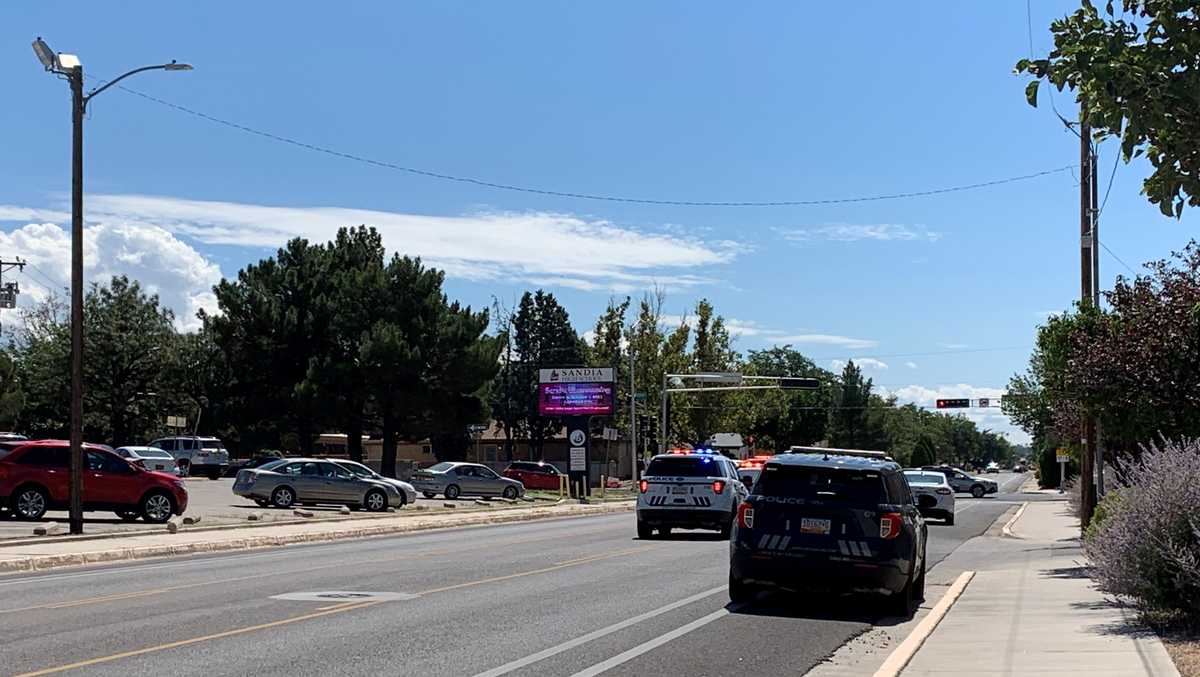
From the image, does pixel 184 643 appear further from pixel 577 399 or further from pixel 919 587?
pixel 577 399

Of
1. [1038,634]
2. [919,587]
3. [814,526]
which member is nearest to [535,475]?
[919,587]

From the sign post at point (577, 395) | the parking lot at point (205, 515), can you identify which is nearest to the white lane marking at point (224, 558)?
the parking lot at point (205, 515)

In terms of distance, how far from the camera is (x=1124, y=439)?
23609 mm

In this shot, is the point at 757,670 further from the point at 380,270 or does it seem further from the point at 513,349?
the point at 513,349

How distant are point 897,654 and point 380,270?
65205 mm

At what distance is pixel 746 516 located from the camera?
15.0 meters

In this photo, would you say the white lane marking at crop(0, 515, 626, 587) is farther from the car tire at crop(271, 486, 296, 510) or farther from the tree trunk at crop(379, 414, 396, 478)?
the tree trunk at crop(379, 414, 396, 478)

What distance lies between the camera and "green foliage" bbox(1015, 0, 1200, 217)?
9305 mm

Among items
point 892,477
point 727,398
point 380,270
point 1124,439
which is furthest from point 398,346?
point 892,477

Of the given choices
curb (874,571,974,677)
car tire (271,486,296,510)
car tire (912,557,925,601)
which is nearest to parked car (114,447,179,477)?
car tire (271,486,296,510)

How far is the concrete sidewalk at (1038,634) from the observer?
34.9 ft

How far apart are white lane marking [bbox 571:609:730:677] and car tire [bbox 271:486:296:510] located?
27269 mm

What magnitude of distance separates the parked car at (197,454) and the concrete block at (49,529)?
41479 mm

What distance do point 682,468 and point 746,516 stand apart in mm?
13223
